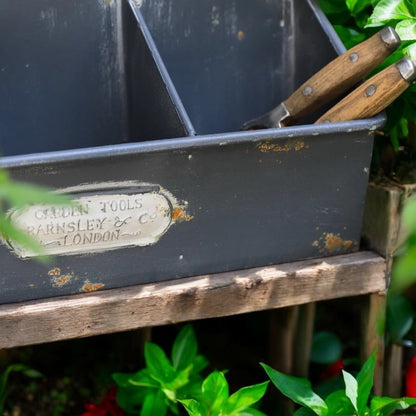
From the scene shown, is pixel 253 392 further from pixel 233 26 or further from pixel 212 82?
pixel 233 26

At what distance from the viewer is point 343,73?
1.27 m

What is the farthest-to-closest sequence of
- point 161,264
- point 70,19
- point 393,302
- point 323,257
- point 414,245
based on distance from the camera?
point 393,302 < point 70,19 < point 323,257 < point 161,264 < point 414,245

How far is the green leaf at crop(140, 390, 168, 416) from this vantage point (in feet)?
4.56

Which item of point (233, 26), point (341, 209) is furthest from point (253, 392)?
point (233, 26)

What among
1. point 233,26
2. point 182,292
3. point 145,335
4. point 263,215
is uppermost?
point 233,26

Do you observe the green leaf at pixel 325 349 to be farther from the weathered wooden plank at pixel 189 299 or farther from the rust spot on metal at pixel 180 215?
the rust spot on metal at pixel 180 215

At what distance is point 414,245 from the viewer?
392 millimetres

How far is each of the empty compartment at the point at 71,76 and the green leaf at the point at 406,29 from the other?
495mm

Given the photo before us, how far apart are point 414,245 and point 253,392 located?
0.88m

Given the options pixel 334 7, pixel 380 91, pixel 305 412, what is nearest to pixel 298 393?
pixel 305 412

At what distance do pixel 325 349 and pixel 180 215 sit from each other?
83 cm

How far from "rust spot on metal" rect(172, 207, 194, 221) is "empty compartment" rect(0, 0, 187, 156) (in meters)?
0.31

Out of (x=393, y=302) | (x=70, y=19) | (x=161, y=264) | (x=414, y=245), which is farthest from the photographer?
(x=393, y=302)

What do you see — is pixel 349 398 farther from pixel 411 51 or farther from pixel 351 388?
pixel 411 51
